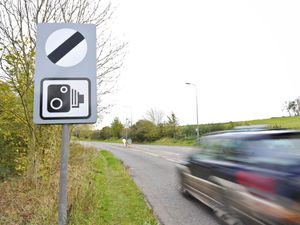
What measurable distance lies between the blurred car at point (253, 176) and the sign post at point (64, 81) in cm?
221

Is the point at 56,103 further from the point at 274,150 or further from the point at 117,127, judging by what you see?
the point at 117,127

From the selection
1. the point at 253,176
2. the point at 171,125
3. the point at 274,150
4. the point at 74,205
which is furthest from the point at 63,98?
the point at 171,125

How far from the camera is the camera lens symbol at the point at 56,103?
2.53m

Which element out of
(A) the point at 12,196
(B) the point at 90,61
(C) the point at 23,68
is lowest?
(A) the point at 12,196

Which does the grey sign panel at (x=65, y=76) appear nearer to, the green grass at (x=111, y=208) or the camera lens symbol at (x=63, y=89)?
the camera lens symbol at (x=63, y=89)

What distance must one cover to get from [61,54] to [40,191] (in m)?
5.60

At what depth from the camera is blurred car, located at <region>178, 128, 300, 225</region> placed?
3.23 m

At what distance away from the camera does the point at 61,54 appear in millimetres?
2600

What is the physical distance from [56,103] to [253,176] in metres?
2.67

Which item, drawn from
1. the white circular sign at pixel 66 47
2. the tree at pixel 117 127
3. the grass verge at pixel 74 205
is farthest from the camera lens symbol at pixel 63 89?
the tree at pixel 117 127

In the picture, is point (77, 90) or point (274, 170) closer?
point (77, 90)

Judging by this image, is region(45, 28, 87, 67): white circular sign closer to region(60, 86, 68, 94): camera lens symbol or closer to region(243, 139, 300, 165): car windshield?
region(60, 86, 68, 94): camera lens symbol

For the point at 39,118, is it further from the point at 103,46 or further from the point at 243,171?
the point at 103,46

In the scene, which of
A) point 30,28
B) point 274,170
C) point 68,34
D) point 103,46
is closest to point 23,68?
point 30,28
